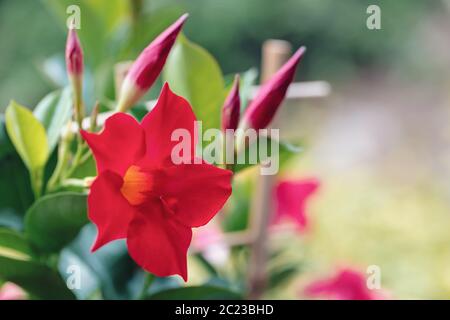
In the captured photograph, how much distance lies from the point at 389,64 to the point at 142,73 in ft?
10.1

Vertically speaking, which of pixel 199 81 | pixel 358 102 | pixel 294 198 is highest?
pixel 358 102

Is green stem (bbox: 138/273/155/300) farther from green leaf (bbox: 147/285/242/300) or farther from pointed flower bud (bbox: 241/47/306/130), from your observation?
pointed flower bud (bbox: 241/47/306/130)

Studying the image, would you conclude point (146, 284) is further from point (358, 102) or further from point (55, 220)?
point (358, 102)

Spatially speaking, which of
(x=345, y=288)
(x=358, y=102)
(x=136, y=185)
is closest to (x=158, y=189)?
(x=136, y=185)

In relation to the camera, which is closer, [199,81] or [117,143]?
[117,143]

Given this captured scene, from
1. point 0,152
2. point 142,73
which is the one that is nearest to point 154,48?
point 142,73

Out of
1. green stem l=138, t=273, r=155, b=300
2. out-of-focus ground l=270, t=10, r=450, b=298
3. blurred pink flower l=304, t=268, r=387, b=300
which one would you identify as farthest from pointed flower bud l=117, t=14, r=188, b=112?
out-of-focus ground l=270, t=10, r=450, b=298

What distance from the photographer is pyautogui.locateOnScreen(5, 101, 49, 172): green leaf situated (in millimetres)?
516

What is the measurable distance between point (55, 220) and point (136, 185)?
0.32 ft

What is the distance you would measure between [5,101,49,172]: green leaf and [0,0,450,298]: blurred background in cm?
172

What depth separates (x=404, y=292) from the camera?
2.17m

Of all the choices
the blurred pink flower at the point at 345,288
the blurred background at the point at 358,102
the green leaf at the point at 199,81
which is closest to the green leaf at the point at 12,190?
the green leaf at the point at 199,81

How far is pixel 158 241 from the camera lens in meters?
0.44
